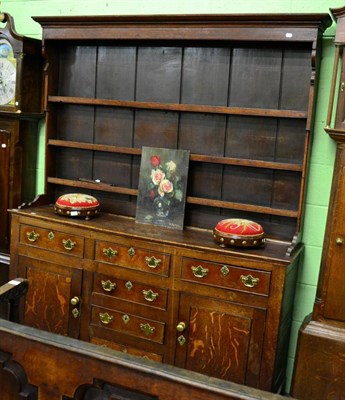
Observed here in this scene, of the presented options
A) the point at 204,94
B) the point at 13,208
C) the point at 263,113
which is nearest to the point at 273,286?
the point at 263,113

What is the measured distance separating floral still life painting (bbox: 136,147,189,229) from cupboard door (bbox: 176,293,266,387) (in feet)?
1.75

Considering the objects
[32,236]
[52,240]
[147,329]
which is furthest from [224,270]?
[32,236]

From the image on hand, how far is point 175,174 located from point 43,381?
1.96m

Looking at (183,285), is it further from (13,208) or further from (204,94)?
(13,208)

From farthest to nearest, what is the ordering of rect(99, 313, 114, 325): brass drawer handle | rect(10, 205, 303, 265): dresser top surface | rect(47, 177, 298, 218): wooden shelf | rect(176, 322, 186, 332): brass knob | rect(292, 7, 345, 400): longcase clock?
rect(99, 313, 114, 325): brass drawer handle < rect(47, 177, 298, 218): wooden shelf < rect(176, 322, 186, 332): brass knob < rect(10, 205, 303, 265): dresser top surface < rect(292, 7, 345, 400): longcase clock

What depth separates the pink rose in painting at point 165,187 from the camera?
120 inches

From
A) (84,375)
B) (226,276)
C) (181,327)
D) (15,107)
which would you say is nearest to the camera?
(84,375)

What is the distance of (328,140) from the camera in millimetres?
2807

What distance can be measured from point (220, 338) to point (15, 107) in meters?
1.92

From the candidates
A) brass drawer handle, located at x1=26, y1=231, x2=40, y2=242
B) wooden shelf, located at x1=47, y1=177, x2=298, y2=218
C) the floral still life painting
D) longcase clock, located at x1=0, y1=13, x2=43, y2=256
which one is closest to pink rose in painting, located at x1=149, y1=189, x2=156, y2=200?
the floral still life painting

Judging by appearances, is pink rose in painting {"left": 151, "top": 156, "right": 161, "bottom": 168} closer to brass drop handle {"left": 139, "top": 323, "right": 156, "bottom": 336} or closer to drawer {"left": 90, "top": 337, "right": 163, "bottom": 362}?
brass drop handle {"left": 139, "top": 323, "right": 156, "bottom": 336}

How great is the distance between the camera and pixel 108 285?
115 inches

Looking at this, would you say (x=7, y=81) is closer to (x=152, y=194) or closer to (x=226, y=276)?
(x=152, y=194)

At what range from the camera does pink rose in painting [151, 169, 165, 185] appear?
121 inches
